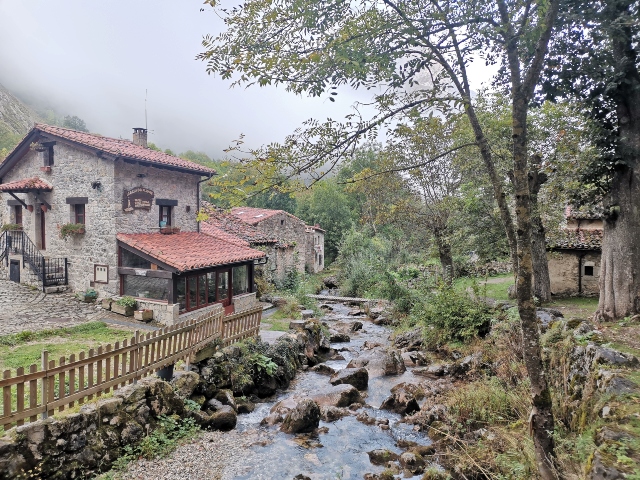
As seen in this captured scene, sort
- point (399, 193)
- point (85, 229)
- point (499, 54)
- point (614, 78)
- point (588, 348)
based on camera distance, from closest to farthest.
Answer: point (588, 348) < point (499, 54) < point (614, 78) < point (85, 229) < point (399, 193)

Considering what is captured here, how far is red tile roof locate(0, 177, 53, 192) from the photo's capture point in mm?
15828

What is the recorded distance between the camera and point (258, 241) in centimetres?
2450

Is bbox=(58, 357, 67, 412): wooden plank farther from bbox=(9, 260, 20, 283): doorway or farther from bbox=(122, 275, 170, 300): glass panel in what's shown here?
bbox=(9, 260, 20, 283): doorway

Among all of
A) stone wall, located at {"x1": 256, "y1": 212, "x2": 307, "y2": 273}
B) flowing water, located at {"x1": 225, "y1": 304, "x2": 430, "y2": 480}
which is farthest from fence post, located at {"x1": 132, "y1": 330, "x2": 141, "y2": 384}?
stone wall, located at {"x1": 256, "y1": 212, "x2": 307, "y2": 273}

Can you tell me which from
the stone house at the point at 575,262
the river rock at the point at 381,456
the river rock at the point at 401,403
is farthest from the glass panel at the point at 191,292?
the stone house at the point at 575,262

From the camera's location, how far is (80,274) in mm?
15781

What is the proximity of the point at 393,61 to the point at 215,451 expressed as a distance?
752 centimetres

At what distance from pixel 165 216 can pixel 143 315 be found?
493cm

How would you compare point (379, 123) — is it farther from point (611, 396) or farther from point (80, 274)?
point (80, 274)

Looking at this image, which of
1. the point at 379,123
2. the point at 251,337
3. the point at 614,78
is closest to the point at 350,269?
the point at 251,337

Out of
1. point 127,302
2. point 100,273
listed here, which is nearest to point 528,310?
point 127,302

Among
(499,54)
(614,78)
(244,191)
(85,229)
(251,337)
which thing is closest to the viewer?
(244,191)

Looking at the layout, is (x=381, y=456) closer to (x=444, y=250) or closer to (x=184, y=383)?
(x=184, y=383)

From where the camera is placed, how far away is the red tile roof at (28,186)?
51.9 ft
